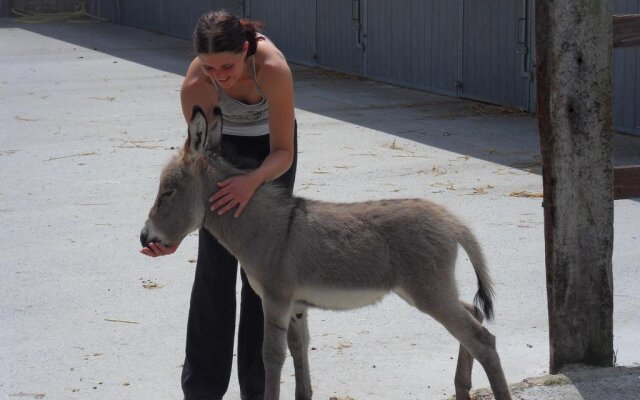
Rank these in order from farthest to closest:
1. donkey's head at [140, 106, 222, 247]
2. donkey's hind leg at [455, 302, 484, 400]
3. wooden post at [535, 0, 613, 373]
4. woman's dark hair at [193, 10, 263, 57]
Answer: wooden post at [535, 0, 613, 373]
donkey's hind leg at [455, 302, 484, 400]
donkey's head at [140, 106, 222, 247]
woman's dark hair at [193, 10, 263, 57]

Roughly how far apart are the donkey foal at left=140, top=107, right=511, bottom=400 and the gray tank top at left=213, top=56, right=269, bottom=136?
0.21 m

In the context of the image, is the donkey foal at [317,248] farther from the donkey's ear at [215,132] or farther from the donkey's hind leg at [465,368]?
the donkey's hind leg at [465,368]

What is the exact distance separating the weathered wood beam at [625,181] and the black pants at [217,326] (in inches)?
67.2

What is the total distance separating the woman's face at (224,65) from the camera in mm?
4598

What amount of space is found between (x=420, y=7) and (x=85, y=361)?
10939 mm

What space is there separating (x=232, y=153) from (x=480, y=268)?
1.33 metres

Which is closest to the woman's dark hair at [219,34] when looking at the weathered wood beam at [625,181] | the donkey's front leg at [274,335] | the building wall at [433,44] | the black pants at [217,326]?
the black pants at [217,326]

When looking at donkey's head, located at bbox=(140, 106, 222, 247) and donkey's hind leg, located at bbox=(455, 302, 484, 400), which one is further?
donkey's hind leg, located at bbox=(455, 302, 484, 400)

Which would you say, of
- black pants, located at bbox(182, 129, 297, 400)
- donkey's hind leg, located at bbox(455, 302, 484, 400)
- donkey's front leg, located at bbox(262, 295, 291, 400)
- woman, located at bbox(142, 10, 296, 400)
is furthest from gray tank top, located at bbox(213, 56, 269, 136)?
donkey's hind leg, located at bbox(455, 302, 484, 400)

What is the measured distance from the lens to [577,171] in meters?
5.29

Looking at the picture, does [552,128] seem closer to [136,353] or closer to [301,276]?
[301,276]

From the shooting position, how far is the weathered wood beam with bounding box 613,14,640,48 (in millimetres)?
5305

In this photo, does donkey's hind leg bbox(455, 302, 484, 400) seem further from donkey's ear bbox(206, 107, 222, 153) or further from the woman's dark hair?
the woman's dark hair

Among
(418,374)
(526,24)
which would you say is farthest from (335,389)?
(526,24)
